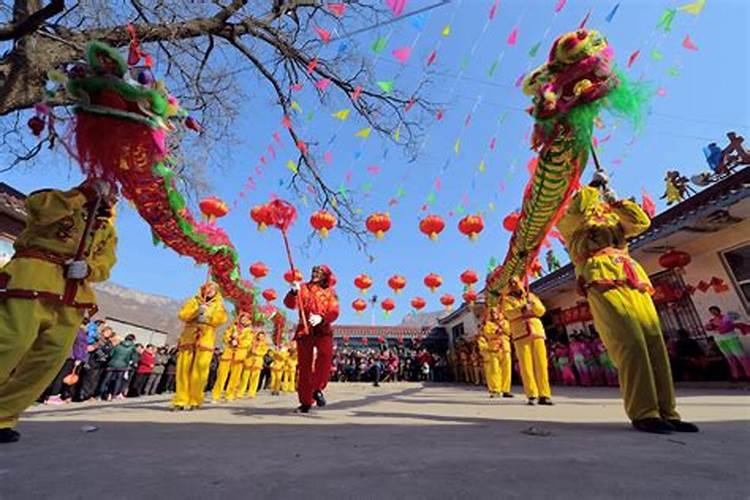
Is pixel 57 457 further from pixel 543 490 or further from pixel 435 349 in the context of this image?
pixel 435 349

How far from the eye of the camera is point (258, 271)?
1301 cm

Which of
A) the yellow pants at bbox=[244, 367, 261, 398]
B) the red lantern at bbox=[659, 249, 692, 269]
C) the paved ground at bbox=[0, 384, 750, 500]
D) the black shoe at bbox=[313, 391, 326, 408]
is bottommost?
the paved ground at bbox=[0, 384, 750, 500]

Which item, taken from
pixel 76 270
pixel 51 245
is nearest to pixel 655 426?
pixel 76 270

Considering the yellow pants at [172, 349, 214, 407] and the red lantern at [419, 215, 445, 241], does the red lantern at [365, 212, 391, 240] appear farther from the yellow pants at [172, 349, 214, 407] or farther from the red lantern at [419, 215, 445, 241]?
the yellow pants at [172, 349, 214, 407]

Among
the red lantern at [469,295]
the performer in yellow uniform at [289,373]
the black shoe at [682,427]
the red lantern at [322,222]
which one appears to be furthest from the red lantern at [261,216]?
the performer in yellow uniform at [289,373]

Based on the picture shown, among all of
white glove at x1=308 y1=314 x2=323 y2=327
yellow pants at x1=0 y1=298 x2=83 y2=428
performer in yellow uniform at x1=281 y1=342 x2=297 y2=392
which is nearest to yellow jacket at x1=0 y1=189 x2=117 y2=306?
yellow pants at x1=0 y1=298 x2=83 y2=428

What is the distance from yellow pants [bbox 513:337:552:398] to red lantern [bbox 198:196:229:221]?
5811 mm

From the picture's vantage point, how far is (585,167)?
12.1 ft

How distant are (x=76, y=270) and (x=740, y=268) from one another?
34.7 feet

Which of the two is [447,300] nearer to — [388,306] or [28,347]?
[388,306]

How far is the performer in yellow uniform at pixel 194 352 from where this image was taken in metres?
5.27

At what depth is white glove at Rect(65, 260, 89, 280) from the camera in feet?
9.17

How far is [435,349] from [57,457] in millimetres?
24491

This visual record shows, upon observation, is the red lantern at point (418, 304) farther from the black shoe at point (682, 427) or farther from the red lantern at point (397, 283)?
the black shoe at point (682, 427)
